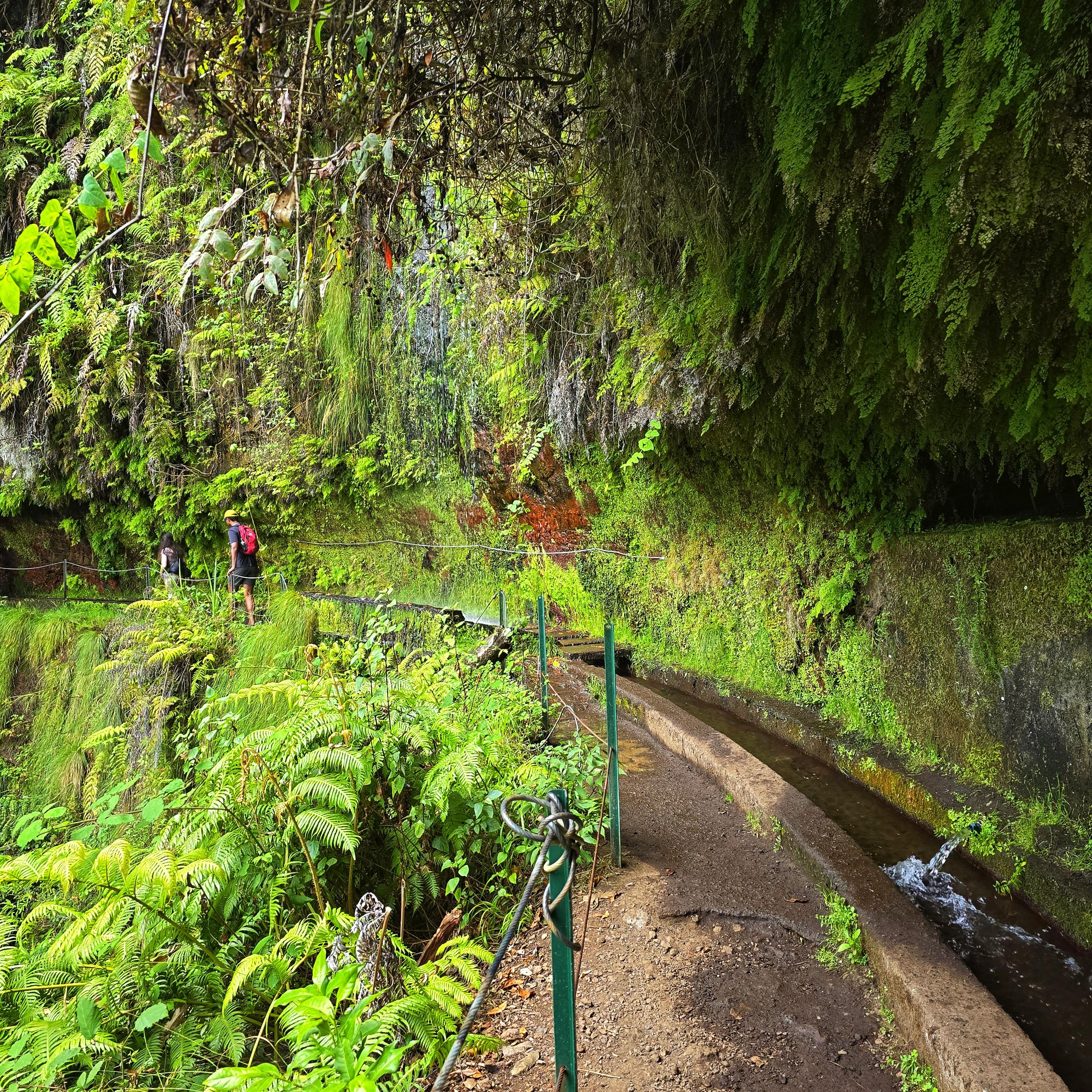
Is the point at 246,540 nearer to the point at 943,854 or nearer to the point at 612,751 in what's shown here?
the point at 612,751

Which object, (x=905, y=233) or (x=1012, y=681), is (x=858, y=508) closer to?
(x=1012, y=681)

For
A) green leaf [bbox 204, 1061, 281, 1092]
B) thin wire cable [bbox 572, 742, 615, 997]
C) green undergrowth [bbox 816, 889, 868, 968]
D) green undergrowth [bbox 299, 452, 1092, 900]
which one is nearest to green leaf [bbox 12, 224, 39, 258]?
green leaf [bbox 204, 1061, 281, 1092]

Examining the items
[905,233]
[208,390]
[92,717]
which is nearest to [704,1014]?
[905,233]

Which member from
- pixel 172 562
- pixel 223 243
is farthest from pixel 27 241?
pixel 172 562

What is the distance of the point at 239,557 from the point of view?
954 cm

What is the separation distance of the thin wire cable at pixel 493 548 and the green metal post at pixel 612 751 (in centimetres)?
481

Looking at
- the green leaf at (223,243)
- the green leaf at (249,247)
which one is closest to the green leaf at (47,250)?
the green leaf at (223,243)

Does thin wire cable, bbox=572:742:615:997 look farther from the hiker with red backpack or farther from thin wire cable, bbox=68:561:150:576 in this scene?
thin wire cable, bbox=68:561:150:576

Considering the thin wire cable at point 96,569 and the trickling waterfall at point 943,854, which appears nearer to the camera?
the trickling waterfall at point 943,854

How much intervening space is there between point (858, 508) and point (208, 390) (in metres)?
13.7

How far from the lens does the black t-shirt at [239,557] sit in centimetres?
948

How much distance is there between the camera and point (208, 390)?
15133mm

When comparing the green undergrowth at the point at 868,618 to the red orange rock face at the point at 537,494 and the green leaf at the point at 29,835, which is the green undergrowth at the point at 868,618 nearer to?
the red orange rock face at the point at 537,494

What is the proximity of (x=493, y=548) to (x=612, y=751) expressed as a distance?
6.53m
